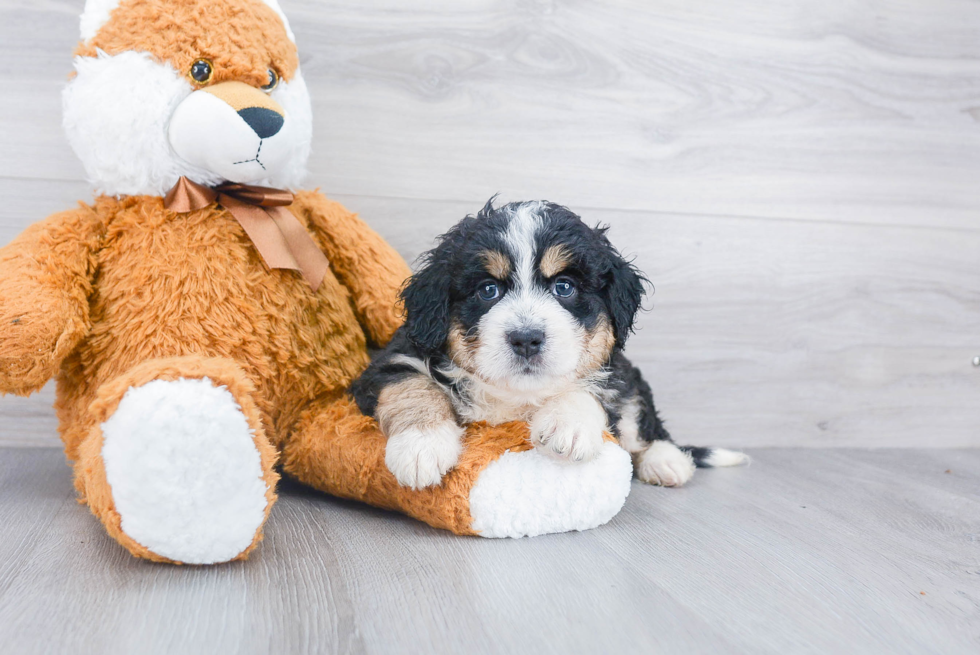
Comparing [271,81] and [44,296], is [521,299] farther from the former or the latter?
[44,296]

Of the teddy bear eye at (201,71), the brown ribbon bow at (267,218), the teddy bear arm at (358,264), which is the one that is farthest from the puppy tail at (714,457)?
the teddy bear eye at (201,71)

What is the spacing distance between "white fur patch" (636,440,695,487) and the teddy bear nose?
4.35 feet

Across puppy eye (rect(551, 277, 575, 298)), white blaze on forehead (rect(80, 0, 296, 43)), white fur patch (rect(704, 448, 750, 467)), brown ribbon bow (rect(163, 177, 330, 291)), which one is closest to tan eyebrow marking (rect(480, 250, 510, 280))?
puppy eye (rect(551, 277, 575, 298))

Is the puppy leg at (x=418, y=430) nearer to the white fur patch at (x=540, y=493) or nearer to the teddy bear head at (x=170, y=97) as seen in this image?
the white fur patch at (x=540, y=493)

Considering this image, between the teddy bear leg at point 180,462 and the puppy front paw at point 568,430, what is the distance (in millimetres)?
555

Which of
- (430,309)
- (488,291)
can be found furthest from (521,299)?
Answer: (430,309)

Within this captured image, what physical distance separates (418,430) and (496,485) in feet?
0.64

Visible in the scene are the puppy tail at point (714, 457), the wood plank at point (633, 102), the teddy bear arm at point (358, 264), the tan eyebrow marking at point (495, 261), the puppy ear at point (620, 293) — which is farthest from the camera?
the puppy tail at point (714, 457)

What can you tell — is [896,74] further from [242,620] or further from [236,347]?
[242,620]

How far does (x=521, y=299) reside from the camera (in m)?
1.53

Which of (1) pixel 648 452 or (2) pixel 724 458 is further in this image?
(2) pixel 724 458

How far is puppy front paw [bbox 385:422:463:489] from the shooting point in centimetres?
142

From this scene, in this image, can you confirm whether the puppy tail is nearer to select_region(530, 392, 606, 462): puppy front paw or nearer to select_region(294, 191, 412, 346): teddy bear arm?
select_region(530, 392, 606, 462): puppy front paw

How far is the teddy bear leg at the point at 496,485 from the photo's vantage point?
1465mm
